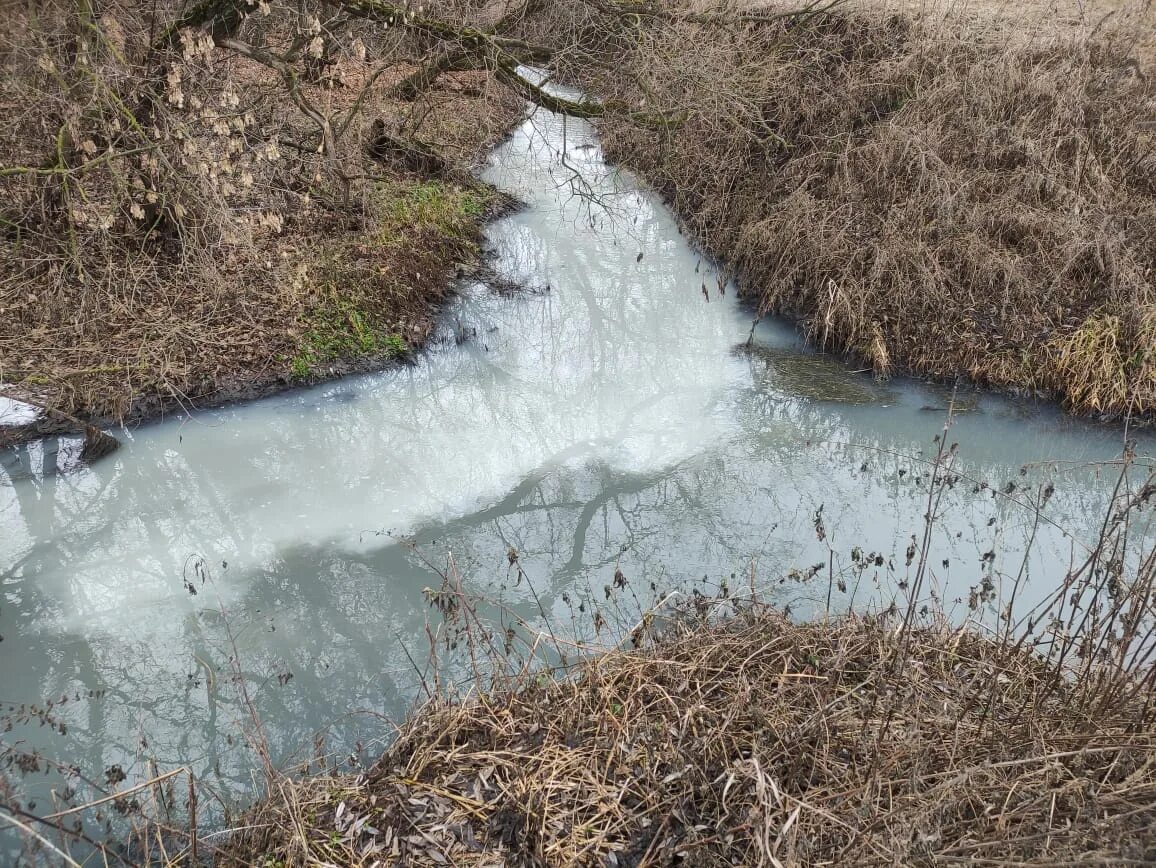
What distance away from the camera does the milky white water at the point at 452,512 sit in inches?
170

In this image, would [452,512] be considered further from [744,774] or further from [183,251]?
[183,251]

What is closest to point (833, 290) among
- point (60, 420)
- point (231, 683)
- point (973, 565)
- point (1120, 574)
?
point (973, 565)

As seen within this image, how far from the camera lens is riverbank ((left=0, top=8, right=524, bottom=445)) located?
6.04 m

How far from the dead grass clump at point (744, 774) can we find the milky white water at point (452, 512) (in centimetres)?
91

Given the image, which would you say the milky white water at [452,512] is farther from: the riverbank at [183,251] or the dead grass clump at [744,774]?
the dead grass clump at [744,774]

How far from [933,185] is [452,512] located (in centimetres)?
573

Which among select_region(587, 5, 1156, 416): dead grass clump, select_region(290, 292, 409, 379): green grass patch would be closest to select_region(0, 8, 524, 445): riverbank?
select_region(290, 292, 409, 379): green grass patch

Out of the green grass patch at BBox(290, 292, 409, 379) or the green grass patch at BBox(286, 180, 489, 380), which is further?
the green grass patch at BBox(286, 180, 489, 380)

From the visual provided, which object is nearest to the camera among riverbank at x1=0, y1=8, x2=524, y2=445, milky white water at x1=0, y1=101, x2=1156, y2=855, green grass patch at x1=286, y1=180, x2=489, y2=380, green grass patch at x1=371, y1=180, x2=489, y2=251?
milky white water at x1=0, y1=101, x2=1156, y2=855

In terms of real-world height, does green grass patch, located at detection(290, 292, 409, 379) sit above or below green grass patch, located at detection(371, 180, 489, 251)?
below

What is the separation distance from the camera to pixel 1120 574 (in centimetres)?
304

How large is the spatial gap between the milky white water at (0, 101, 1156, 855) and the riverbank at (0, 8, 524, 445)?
0.44m

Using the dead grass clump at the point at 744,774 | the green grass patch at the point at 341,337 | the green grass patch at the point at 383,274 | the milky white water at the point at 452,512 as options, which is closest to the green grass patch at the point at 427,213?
the green grass patch at the point at 383,274

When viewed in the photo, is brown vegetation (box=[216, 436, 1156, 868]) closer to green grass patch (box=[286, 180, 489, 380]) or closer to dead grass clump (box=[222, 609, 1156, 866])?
dead grass clump (box=[222, 609, 1156, 866])
